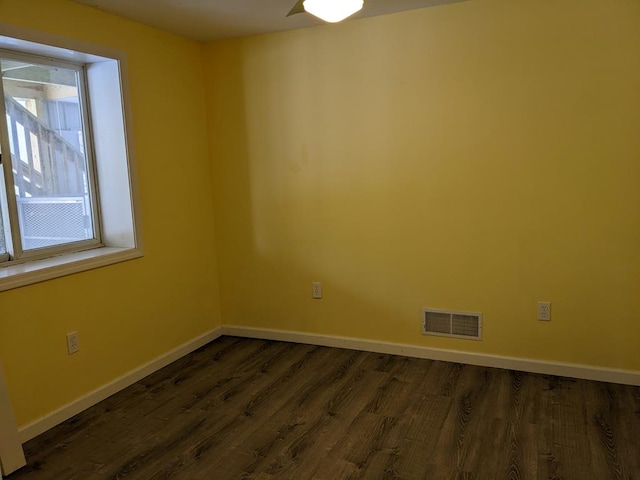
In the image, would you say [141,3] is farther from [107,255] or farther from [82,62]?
[107,255]

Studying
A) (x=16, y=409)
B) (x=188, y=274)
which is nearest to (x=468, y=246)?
(x=188, y=274)

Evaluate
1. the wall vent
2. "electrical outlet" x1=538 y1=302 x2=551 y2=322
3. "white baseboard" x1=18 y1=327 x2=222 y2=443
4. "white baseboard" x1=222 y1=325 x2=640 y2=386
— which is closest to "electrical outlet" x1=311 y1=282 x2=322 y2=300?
"white baseboard" x1=222 y1=325 x2=640 y2=386

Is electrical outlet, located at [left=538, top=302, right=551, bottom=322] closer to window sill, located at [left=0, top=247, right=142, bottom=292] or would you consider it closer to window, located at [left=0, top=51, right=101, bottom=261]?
window sill, located at [left=0, top=247, right=142, bottom=292]

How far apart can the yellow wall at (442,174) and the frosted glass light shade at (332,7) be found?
1.24 meters

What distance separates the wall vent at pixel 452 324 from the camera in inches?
128

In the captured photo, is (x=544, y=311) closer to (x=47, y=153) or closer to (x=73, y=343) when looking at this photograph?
(x=73, y=343)

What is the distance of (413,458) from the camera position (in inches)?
89.9

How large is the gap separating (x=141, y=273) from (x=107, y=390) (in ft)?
2.45

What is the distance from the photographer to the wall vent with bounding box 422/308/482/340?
3.26 m

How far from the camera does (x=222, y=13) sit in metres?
3.03

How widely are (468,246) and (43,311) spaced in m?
2.52

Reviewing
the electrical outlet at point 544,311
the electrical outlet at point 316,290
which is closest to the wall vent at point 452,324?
the electrical outlet at point 544,311

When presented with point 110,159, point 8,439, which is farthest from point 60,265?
point 8,439

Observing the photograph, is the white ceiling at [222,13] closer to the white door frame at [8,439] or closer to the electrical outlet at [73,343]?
the electrical outlet at [73,343]
